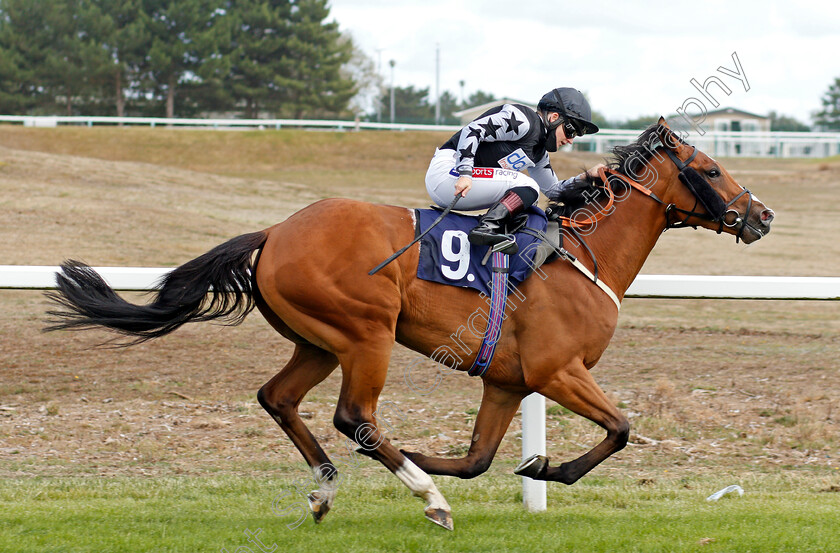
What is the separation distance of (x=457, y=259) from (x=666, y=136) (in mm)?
1241

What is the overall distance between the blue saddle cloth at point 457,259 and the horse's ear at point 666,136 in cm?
87

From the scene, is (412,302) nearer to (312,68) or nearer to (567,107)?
(567,107)

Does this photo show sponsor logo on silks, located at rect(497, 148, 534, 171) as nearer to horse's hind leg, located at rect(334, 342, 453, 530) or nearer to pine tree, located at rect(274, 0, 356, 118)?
horse's hind leg, located at rect(334, 342, 453, 530)

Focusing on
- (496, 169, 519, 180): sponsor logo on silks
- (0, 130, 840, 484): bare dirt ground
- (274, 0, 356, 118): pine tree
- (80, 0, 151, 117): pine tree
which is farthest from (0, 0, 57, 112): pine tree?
(496, 169, 519, 180): sponsor logo on silks

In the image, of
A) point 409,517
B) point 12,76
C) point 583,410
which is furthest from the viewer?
point 12,76

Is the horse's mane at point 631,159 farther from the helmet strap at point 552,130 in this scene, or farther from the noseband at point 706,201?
the helmet strap at point 552,130

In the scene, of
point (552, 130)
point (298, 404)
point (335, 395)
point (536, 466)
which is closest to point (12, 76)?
point (335, 395)

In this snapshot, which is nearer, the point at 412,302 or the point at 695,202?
the point at 412,302

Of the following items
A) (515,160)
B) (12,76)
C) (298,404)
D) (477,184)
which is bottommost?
Answer: (298,404)

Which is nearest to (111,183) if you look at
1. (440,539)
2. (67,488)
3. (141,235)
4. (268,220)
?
(268,220)

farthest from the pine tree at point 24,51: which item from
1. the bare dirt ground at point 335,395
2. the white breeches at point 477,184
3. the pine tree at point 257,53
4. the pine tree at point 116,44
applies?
the white breeches at point 477,184

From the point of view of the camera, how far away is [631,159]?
450 cm

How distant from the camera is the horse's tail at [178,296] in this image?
4.23 meters

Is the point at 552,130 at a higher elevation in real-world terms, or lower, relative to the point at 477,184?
higher
